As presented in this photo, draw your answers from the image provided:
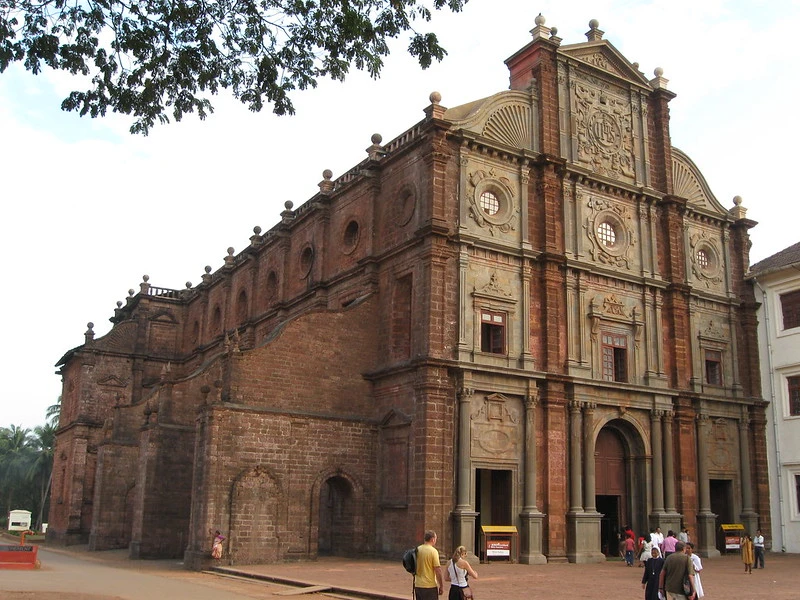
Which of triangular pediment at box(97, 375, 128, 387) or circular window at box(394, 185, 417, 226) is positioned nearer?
circular window at box(394, 185, 417, 226)

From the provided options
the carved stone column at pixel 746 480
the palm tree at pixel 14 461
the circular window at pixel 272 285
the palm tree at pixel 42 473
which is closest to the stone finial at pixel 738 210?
the carved stone column at pixel 746 480

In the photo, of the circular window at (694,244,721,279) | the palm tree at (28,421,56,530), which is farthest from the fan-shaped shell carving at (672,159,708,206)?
the palm tree at (28,421,56,530)

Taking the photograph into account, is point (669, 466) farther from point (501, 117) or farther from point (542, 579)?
point (501, 117)

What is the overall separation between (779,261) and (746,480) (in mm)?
9230

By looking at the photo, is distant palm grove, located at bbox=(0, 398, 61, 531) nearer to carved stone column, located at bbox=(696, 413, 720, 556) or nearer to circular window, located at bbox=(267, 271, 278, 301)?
circular window, located at bbox=(267, 271, 278, 301)

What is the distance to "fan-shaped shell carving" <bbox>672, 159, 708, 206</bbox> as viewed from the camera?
115 ft

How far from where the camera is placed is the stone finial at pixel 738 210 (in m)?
36.1

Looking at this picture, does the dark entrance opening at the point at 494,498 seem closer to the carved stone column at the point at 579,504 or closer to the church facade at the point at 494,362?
the church facade at the point at 494,362

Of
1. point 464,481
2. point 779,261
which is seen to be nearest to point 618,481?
point 464,481

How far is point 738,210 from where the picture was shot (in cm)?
3622

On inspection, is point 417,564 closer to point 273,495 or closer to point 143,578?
point 143,578

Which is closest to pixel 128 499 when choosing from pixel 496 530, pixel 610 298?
pixel 496 530

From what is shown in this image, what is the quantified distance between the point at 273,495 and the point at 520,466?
25.9 ft

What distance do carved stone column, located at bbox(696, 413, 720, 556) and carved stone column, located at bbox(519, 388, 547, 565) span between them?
7238 millimetres
